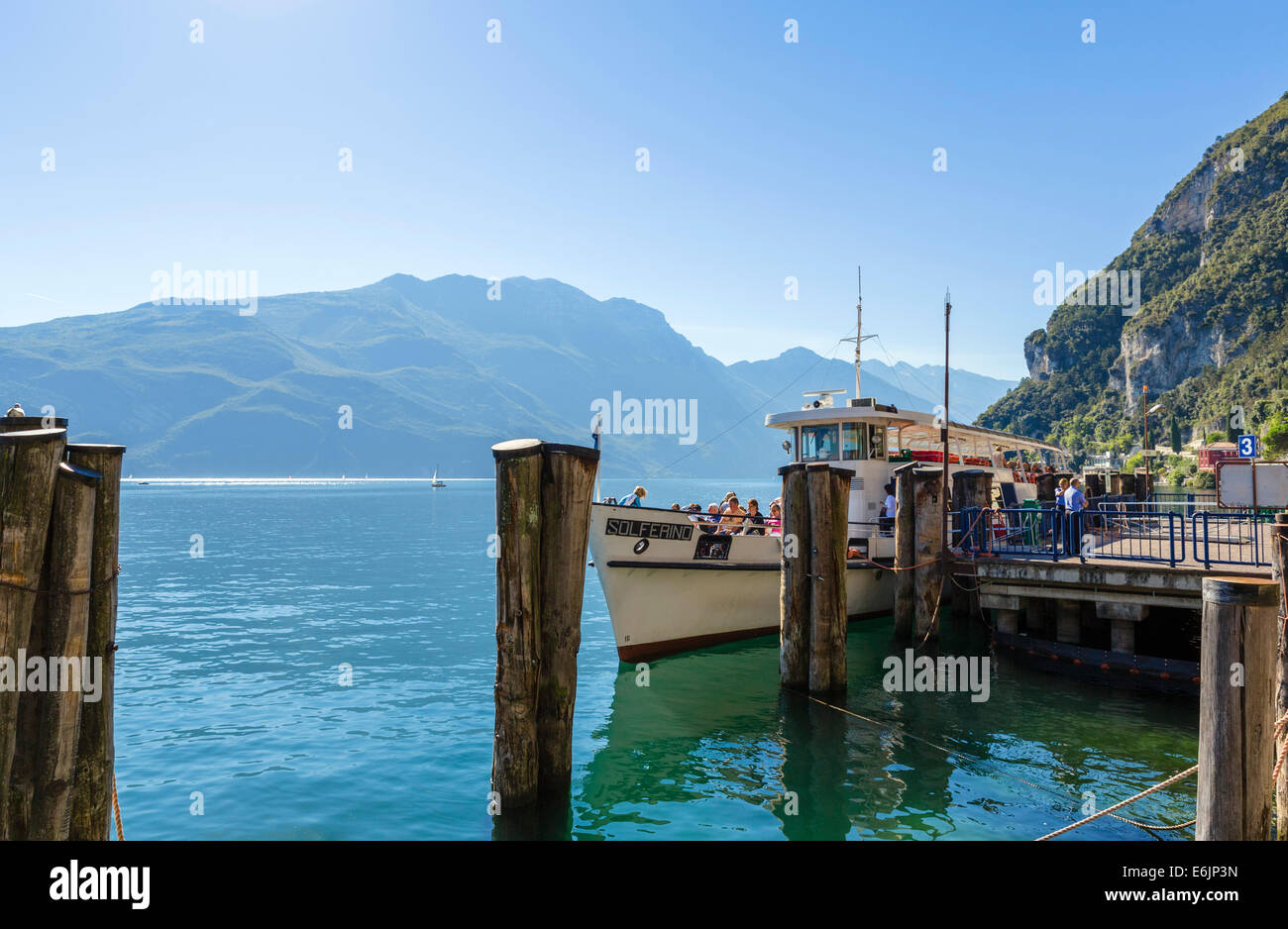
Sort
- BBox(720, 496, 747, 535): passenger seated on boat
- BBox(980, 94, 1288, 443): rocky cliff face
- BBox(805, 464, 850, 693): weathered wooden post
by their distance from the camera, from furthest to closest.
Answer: BBox(980, 94, 1288, 443): rocky cliff face < BBox(720, 496, 747, 535): passenger seated on boat < BBox(805, 464, 850, 693): weathered wooden post

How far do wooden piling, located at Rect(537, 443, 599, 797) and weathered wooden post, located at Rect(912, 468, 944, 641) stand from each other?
971 centimetres

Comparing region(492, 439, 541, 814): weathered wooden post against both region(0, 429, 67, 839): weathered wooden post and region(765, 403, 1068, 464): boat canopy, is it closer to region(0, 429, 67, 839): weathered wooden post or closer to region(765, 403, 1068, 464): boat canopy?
region(0, 429, 67, 839): weathered wooden post

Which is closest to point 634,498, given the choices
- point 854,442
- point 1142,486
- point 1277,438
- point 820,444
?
point 820,444

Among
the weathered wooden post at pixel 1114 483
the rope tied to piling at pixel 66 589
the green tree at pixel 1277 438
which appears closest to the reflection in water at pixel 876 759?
the rope tied to piling at pixel 66 589

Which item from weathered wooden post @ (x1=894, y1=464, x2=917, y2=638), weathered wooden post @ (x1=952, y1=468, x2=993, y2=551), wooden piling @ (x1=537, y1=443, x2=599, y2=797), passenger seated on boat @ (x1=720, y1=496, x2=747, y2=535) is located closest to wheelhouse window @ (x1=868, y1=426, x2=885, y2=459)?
weathered wooden post @ (x1=952, y1=468, x2=993, y2=551)

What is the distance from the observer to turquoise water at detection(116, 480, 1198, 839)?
880 cm

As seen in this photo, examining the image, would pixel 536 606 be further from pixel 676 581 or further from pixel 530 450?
pixel 676 581

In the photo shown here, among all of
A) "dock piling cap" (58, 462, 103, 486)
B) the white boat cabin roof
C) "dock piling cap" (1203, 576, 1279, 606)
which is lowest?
"dock piling cap" (1203, 576, 1279, 606)

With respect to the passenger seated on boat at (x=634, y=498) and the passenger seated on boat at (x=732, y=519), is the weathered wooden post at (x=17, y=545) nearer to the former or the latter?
the passenger seated on boat at (x=634, y=498)

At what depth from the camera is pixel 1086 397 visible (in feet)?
470

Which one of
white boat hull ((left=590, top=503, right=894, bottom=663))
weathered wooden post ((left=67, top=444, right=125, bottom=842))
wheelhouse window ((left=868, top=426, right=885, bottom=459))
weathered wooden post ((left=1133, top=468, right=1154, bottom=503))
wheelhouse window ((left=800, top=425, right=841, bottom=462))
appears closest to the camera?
weathered wooden post ((left=67, top=444, right=125, bottom=842))

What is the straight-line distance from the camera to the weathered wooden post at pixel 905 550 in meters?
15.7

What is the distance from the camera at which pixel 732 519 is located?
1622 cm
